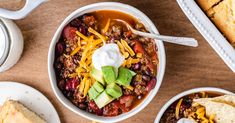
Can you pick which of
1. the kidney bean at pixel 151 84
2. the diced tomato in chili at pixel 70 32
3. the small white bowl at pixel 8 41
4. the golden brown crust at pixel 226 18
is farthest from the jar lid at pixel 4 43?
the golden brown crust at pixel 226 18

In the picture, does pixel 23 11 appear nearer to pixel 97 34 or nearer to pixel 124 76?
pixel 97 34

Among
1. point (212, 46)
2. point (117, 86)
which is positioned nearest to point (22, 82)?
point (117, 86)

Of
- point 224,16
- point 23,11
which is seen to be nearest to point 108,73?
point 23,11

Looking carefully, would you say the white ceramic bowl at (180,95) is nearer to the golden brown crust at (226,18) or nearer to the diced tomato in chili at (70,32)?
the golden brown crust at (226,18)

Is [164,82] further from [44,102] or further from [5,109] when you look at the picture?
[5,109]

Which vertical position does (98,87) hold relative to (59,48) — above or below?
below

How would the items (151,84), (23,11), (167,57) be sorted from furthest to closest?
Result: (167,57) → (151,84) → (23,11)
